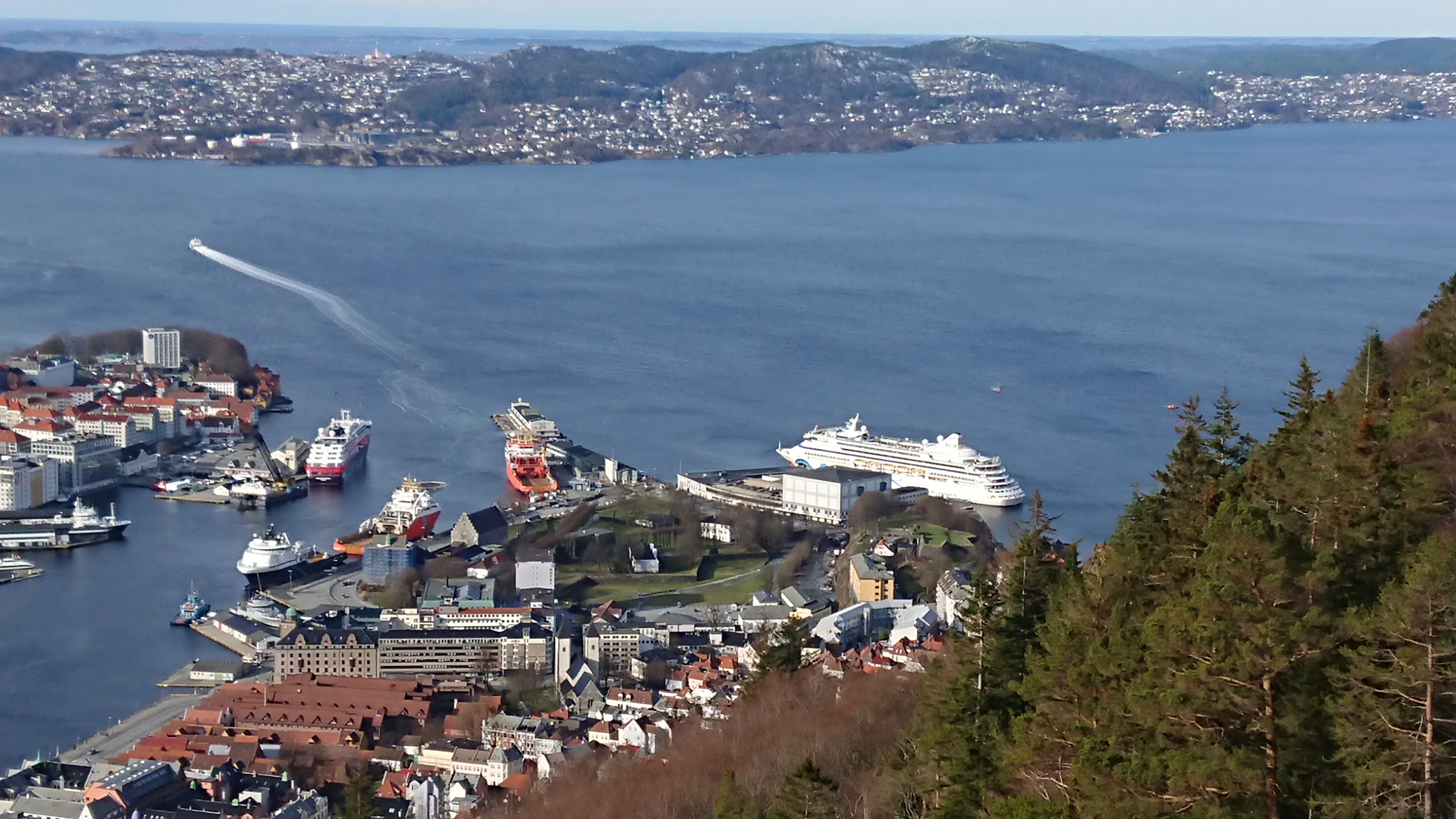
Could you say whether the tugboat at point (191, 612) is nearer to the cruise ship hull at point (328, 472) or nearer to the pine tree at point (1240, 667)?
the cruise ship hull at point (328, 472)

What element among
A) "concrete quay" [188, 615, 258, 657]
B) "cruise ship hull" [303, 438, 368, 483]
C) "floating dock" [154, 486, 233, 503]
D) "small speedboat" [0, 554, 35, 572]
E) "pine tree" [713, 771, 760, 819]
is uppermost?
"pine tree" [713, 771, 760, 819]

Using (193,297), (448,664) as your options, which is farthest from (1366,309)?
(448,664)

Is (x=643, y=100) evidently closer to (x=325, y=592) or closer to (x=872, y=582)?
(x=325, y=592)

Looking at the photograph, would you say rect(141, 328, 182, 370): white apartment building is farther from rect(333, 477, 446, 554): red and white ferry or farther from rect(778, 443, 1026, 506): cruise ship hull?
rect(778, 443, 1026, 506): cruise ship hull

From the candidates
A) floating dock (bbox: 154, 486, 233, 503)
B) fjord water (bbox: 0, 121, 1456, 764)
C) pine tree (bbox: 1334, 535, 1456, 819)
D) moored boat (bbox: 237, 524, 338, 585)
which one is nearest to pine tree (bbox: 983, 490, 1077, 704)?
pine tree (bbox: 1334, 535, 1456, 819)

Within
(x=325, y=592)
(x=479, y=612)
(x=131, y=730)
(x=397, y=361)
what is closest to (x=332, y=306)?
(x=397, y=361)

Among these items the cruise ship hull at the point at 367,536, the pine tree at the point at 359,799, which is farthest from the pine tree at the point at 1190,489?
the cruise ship hull at the point at 367,536
